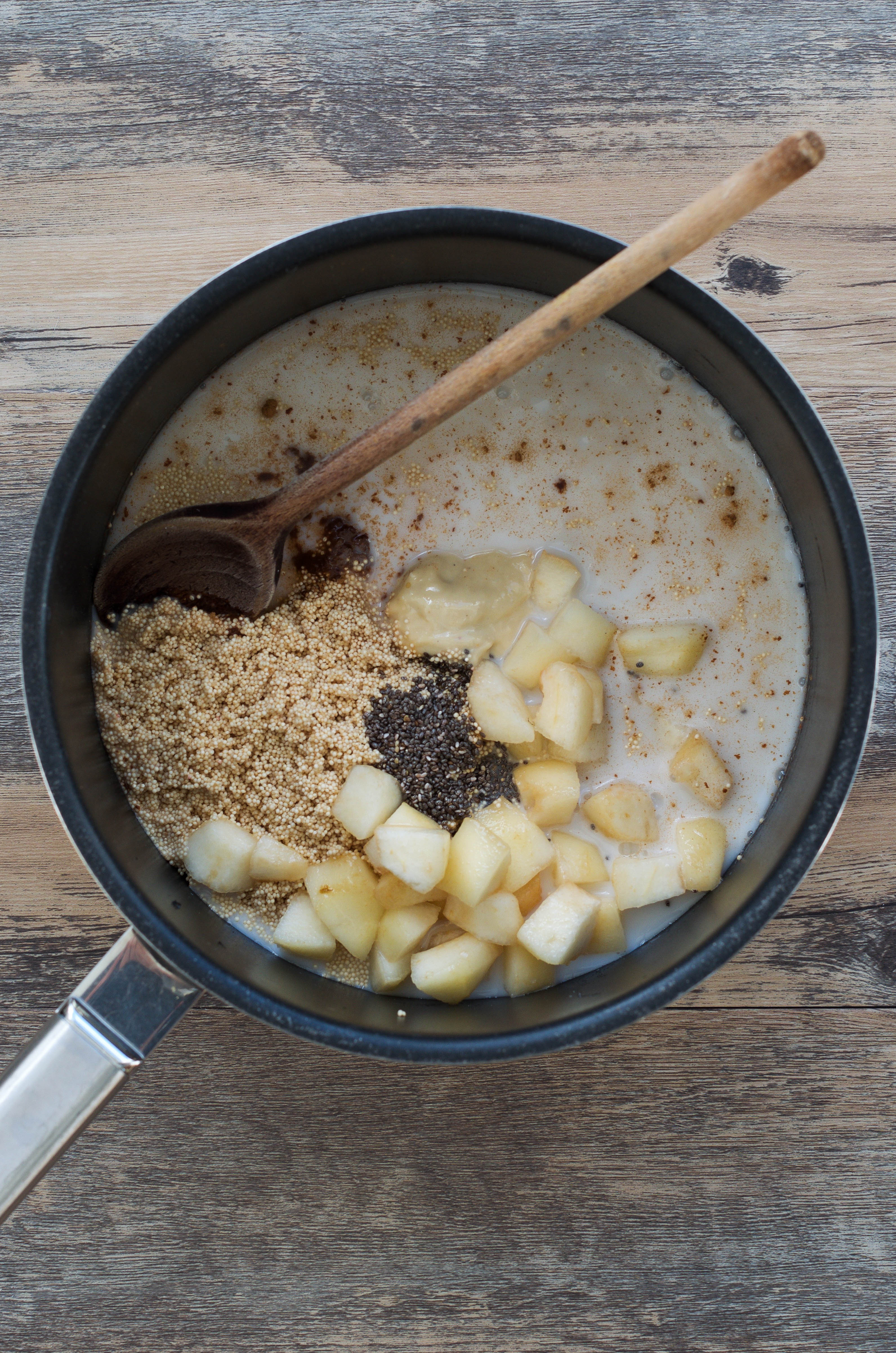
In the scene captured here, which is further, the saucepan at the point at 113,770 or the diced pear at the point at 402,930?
the diced pear at the point at 402,930

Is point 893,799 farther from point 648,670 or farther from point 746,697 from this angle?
point 648,670

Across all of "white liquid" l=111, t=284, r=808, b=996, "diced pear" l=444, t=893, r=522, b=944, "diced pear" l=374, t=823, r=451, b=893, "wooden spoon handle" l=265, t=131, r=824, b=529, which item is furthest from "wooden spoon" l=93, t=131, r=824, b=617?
"diced pear" l=444, t=893, r=522, b=944

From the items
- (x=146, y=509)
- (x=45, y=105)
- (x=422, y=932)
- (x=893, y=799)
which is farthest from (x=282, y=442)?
(x=893, y=799)

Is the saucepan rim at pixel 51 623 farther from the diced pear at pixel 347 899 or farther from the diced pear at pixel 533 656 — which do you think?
the diced pear at pixel 533 656

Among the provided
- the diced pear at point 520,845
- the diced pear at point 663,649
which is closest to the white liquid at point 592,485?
the diced pear at point 663,649

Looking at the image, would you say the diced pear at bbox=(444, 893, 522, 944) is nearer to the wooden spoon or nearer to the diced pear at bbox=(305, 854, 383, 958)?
the diced pear at bbox=(305, 854, 383, 958)

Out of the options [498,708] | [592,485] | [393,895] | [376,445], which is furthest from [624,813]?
[376,445]

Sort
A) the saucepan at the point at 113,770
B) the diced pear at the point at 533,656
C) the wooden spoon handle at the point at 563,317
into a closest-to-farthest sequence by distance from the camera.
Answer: the wooden spoon handle at the point at 563,317 < the saucepan at the point at 113,770 < the diced pear at the point at 533,656
